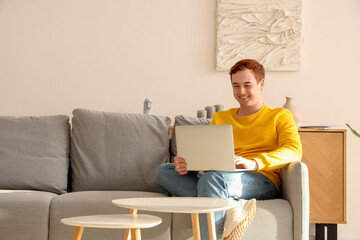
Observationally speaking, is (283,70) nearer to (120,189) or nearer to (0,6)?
(120,189)

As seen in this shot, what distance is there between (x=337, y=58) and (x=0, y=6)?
2.63 m

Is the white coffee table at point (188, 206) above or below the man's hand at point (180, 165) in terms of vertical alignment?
below

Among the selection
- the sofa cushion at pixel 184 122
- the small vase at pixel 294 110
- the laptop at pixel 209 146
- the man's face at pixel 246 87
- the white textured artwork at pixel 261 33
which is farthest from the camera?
the white textured artwork at pixel 261 33

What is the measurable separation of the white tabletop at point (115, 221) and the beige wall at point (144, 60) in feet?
6.77

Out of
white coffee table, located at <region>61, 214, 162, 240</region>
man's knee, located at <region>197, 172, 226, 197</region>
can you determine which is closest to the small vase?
man's knee, located at <region>197, 172, 226, 197</region>

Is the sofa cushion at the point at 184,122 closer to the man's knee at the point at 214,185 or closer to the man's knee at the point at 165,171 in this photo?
the man's knee at the point at 165,171

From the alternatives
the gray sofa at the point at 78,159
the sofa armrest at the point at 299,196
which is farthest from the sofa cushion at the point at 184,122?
the sofa armrest at the point at 299,196

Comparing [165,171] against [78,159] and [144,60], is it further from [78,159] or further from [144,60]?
[144,60]

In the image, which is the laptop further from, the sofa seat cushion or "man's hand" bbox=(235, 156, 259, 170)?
the sofa seat cushion

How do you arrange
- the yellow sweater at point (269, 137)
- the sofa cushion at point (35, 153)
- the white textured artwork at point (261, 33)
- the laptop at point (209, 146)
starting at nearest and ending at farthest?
the laptop at point (209, 146) < the yellow sweater at point (269, 137) < the sofa cushion at point (35, 153) < the white textured artwork at point (261, 33)

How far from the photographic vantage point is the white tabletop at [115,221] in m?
1.65

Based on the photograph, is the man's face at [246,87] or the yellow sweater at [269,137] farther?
the man's face at [246,87]

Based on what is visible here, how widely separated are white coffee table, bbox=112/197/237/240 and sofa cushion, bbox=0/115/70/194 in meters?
1.15

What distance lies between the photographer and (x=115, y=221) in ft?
5.63
